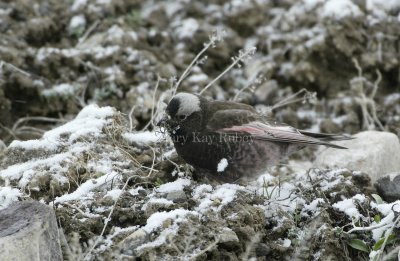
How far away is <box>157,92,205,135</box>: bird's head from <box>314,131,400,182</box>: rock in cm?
138

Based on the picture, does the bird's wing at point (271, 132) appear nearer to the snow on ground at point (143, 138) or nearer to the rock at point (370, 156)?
the rock at point (370, 156)

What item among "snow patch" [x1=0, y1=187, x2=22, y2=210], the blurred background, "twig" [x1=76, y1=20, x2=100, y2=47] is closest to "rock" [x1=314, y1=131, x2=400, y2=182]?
the blurred background

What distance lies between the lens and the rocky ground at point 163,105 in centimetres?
402

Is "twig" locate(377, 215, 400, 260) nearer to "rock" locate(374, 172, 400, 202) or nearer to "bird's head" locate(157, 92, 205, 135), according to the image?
"rock" locate(374, 172, 400, 202)

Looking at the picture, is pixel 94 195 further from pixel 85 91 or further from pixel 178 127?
pixel 85 91

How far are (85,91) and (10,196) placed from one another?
2.71 m

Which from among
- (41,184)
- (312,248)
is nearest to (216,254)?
(312,248)

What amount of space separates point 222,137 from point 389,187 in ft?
4.26

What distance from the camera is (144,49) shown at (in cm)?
731

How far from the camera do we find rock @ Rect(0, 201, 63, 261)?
3.40 m

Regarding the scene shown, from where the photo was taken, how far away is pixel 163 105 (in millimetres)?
5762

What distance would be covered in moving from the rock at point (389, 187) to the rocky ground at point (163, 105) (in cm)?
2

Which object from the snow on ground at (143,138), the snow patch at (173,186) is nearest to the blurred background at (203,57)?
the snow on ground at (143,138)

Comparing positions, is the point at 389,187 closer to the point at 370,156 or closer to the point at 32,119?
the point at 370,156
